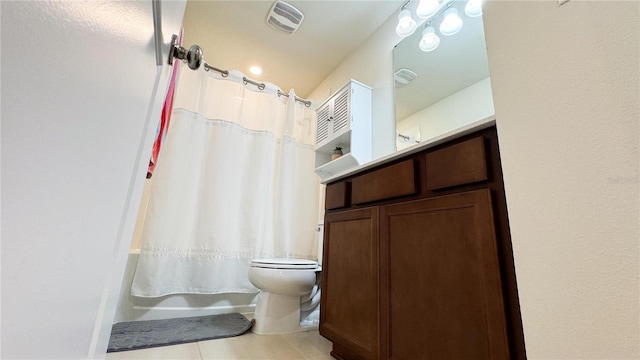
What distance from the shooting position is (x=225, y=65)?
2.46 metres

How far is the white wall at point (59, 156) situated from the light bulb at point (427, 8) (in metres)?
1.67

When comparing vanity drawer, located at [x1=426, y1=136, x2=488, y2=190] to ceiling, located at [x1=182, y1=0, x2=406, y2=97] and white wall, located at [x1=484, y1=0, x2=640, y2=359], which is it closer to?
white wall, located at [x1=484, y1=0, x2=640, y2=359]

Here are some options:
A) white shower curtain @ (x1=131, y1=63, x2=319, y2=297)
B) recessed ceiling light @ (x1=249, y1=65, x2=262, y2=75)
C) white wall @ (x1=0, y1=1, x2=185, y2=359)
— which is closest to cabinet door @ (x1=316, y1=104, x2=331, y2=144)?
white shower curtain @ (x1=131, y1=63, x2=319, y2=297)

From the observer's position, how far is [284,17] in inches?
77.1

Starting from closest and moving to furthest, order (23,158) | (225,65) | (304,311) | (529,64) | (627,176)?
(23,158) < (627,176) < (529,64) < (304,311) < (225,65)

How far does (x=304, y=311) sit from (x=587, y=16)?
1781mm

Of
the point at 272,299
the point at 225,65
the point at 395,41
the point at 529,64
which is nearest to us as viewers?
the point at 529,64

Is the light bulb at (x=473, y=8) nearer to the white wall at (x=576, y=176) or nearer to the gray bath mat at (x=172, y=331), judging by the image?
the white wall at (x=576, y=176)

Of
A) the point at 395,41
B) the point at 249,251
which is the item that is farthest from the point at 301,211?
the point at 395,41

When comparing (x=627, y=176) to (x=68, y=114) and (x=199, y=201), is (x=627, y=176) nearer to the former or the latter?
(x=68, y=114)

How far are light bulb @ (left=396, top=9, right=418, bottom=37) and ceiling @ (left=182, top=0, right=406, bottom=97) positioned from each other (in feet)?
0.68

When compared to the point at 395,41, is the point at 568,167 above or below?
below

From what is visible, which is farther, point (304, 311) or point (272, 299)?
point (304, 311)

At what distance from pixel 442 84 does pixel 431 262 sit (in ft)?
3.82
